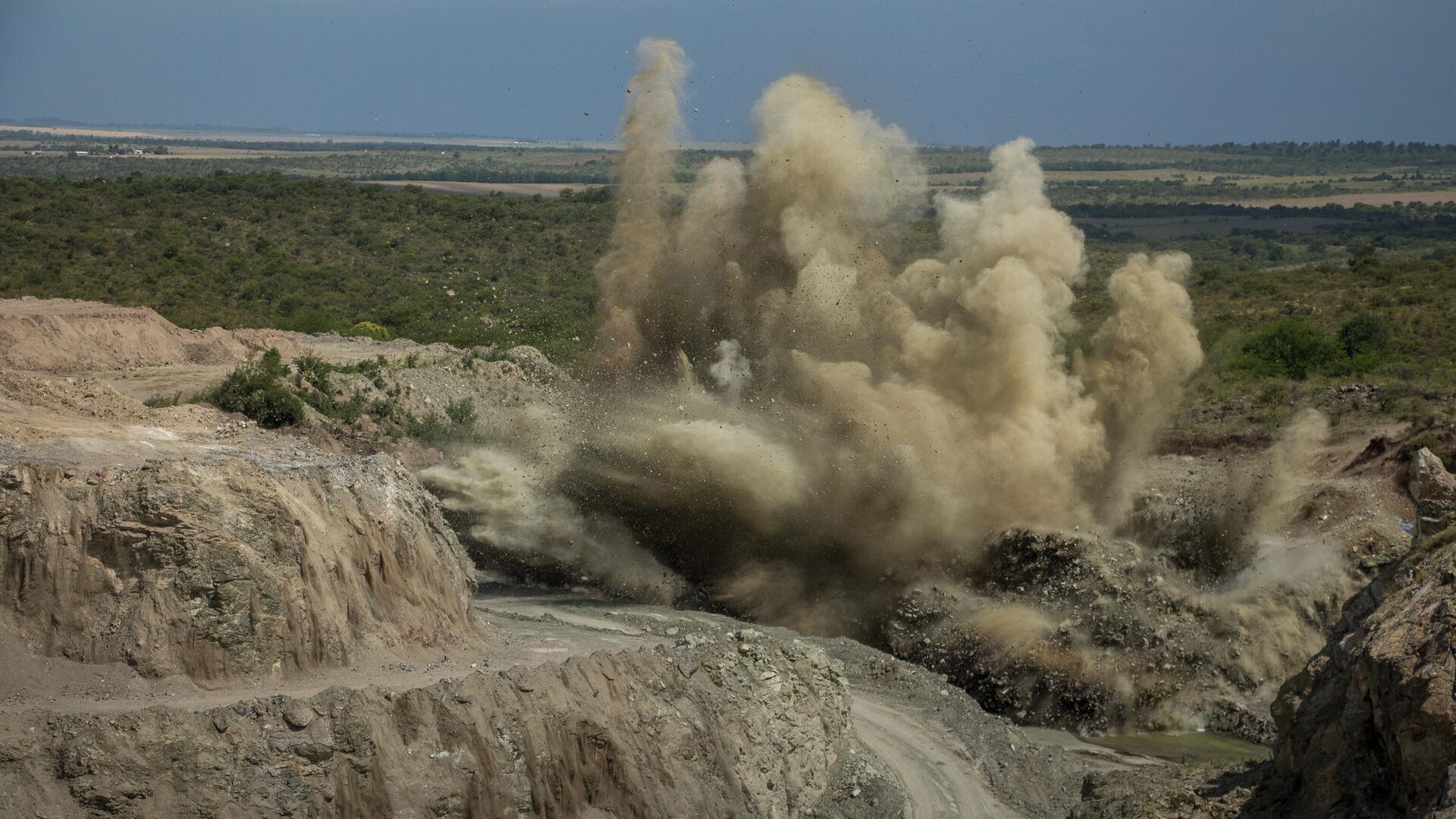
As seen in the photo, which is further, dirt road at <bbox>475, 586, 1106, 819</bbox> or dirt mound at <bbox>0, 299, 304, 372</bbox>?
dirt mound at <bbox>0, 299, 304, 372</bbox>

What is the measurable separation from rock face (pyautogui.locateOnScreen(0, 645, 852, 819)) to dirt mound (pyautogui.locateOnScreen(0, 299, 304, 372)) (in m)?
32.3

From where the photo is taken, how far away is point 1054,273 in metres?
38.3

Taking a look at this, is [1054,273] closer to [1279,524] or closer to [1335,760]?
[1279,524]

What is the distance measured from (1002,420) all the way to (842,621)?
21.1ft

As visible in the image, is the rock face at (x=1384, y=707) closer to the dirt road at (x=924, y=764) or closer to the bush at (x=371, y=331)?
the dirt road at (x=924, y=764)

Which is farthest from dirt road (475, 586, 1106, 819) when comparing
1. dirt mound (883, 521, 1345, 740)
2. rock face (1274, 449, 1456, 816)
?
rock face (1274, 449, 1456, 816)

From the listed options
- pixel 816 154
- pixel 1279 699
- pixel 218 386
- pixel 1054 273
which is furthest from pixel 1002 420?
pixel 218 386

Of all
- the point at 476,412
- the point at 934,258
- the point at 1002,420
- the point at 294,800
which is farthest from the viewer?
the point at 476,412

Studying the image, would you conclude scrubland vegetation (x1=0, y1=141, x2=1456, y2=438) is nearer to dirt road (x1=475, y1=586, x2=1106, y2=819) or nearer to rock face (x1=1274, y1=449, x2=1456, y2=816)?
dirt road (x1=475, y1=586, x2=1106, y2=819)

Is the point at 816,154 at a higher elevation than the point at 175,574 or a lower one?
higher

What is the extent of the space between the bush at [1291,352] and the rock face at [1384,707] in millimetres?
37955

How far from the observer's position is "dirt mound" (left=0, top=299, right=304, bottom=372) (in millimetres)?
50031

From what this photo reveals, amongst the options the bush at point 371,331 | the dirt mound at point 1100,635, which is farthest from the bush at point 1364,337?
the bush at point 371,331

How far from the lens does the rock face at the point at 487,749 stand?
66.2 ft
